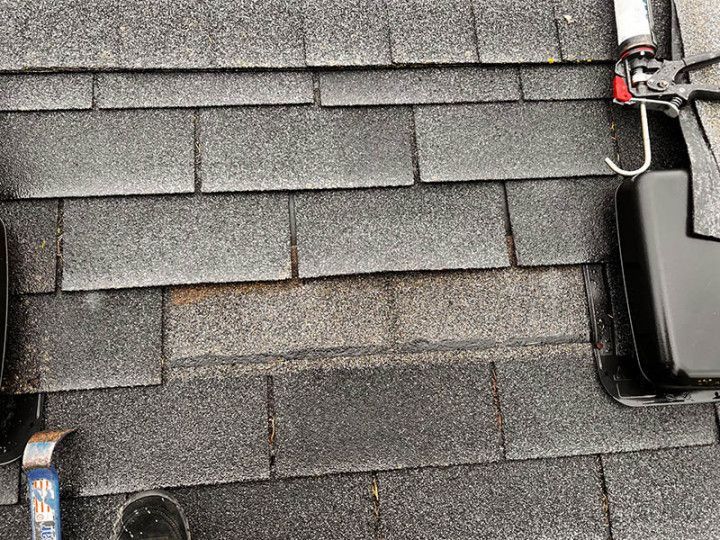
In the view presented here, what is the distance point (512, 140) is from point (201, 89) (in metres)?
0.96

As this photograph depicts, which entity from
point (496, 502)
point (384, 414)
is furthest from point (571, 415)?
point (384, 414)

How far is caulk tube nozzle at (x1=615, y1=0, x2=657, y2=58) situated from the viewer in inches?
61.9

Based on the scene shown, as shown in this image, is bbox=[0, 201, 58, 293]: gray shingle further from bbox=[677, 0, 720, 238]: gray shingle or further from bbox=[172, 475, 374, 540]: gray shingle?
bbox=[677, 0, 720, 238]: gray shingle

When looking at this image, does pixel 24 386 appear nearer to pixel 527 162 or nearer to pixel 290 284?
pixel 290 284

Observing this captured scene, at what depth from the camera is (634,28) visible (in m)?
1.58

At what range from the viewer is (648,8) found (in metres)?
1.61

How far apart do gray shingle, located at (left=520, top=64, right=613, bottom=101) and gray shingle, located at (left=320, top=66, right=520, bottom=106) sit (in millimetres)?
49

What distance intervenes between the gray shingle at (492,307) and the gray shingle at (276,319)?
0.09m

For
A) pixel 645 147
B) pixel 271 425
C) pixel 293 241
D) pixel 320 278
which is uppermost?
pixel 645 147

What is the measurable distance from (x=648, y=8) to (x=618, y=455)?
137 centimetres

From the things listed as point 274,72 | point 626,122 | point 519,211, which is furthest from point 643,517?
point 274,72

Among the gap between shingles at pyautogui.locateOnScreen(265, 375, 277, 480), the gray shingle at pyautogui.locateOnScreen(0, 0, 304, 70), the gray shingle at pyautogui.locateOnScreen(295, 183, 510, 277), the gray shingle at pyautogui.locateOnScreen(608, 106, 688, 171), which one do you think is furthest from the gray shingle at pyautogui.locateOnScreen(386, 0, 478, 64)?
the gap between shingles at pyautogui.locateOnScreen(265, 375, 277, 480)

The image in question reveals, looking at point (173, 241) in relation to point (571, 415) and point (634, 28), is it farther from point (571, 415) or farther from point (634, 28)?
point (634, 28)

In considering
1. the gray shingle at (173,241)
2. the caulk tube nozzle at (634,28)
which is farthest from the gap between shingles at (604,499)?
the caulk tube nozzle at (634,28)
